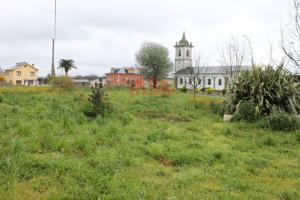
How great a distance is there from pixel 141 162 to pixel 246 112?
607 centimetres

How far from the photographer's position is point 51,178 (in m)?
4.13

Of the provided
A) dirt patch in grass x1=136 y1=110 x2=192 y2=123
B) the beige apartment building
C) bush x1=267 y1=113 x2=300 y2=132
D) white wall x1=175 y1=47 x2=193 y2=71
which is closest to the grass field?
→ bush x1=267 y1=113 x2=300 y2=132

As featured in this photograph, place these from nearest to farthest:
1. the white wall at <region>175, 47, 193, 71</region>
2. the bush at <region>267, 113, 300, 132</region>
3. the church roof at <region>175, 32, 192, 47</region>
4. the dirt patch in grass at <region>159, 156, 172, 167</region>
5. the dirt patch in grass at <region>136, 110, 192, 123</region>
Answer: the dirt patch in grass at <region>159, 156, 172, 167</region> < the bush at <region>267, 113, 300, 132</region> < the dirt patch in grass at <region>136, 110, 192, 123</region> < the church roof at <region>175, 32, 192, 47</region> < the white wall at <region>175, 47, 193, 71</region>

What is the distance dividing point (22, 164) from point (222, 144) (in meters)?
4.23

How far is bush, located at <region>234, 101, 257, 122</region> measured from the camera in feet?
32.8

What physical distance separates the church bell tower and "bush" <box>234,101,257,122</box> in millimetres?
55896

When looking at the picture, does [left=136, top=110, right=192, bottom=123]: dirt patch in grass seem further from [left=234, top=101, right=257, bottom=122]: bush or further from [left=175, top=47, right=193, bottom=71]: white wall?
[left=175, top=47, right=193, bottom=71]: white wall

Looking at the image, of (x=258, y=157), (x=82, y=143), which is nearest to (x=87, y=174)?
(x=82, y=143)

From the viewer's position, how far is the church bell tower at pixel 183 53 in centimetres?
6581

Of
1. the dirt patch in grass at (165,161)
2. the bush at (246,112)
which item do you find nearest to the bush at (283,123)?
the bush at (246,112)

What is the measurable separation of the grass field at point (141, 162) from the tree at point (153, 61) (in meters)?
42.0

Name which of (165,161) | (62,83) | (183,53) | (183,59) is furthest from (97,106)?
(183,59)

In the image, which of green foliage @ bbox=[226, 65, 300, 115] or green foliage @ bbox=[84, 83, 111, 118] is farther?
green foliage @ bbox=[226, 65, 300, 115]

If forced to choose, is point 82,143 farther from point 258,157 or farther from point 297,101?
point 297,101
